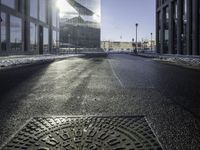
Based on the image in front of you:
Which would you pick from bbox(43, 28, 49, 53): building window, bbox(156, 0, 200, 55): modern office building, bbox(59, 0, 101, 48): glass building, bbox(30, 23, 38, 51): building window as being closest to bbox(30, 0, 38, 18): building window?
bbox(30, 23, 38, 51): building window

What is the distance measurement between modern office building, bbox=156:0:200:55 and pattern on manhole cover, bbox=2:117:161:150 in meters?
37.2

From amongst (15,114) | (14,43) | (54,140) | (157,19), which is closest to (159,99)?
(15,114)

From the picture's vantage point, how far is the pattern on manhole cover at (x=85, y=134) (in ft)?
13.2

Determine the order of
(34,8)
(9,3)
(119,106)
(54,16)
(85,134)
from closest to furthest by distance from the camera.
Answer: (85,134)
(119,106)
(9,3)
(34,8)
(54,16)

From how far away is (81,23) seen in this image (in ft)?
416

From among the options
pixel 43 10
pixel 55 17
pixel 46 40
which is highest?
pixel 55 17

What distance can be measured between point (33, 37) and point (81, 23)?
81.4 meters

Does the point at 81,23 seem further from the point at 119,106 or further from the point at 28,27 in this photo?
the point at 119,106

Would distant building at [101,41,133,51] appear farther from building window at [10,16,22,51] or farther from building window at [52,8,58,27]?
building window at [10,16,22,51]

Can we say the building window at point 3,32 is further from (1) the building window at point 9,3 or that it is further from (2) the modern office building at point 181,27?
(2) the modern office building at point 181,27

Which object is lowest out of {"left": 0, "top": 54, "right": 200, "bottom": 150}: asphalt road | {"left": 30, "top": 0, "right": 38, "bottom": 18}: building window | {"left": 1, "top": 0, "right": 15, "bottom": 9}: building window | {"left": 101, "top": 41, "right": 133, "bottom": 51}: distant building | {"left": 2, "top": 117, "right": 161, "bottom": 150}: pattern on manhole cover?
{"left": 2, "top": 117, "right": 161, "bottom": 150}: pattern on manhole cover

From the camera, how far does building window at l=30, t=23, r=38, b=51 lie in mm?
45844

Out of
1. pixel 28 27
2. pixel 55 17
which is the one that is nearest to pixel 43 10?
pixel 55 17

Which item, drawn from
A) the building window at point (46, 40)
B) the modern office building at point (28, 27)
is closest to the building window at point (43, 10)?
the modern office building at point (28, 27)
